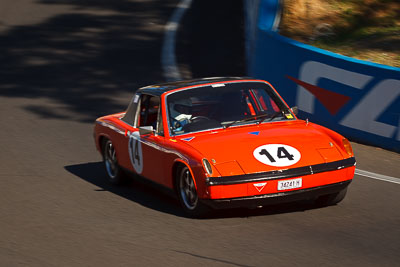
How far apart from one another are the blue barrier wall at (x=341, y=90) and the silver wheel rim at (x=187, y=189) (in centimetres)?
438

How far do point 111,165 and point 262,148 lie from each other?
3.10 meters

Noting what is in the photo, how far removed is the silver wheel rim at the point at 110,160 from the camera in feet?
34.2

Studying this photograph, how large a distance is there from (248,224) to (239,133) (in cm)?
116

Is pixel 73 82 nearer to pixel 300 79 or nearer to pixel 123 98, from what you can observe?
pixel 123 98

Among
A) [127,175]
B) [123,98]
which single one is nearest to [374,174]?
[127,175]

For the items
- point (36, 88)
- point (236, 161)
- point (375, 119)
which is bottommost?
point (36, 88)

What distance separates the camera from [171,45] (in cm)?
2191

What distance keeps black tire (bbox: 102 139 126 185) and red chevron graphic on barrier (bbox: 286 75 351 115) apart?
3.96m

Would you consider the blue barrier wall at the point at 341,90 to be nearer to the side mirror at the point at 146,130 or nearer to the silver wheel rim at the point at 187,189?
the side mirror at the point at 146,130

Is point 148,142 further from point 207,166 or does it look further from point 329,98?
point 329,98

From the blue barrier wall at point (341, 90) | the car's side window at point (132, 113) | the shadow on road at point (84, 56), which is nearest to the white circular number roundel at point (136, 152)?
the car's side window at point (132, 113)

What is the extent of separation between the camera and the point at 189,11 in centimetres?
2623

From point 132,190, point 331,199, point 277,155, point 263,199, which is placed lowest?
point 132,190

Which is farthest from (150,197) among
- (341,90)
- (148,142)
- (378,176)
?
(341,90)
